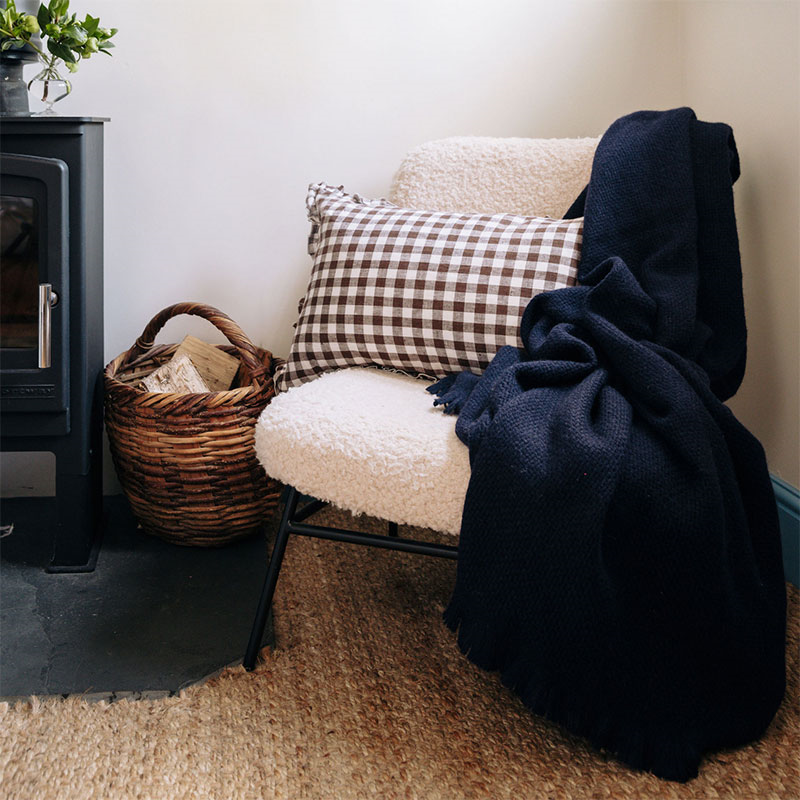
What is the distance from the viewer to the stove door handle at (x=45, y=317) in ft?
4.61

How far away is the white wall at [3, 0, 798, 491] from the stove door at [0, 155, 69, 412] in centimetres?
37

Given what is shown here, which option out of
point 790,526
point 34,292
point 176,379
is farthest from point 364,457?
point 790,526

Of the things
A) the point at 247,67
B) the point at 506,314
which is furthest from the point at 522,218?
the point at 247,67

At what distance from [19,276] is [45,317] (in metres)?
0.10

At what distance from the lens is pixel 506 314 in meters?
1.33

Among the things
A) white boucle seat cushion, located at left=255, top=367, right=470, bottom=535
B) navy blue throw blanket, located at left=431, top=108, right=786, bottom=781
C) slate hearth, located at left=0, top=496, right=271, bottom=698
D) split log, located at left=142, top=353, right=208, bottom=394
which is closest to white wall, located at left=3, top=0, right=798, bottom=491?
split log, located at left=142, top=353, right=208, bottom=394

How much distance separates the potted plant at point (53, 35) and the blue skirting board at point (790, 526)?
1.52m

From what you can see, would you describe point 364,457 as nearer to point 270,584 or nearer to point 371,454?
point 371,454

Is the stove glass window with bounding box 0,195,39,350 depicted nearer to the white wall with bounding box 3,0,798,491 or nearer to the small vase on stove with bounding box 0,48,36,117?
the small vase on stove with bounding box 0,48,36,117

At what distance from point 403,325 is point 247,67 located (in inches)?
31.8

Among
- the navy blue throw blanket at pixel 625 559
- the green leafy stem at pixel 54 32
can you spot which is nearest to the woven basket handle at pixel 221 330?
the green leafy stem at pixel 54 32

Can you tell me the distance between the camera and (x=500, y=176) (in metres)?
1.58

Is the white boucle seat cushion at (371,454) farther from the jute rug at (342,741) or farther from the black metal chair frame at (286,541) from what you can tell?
the jute rug at (342,741)

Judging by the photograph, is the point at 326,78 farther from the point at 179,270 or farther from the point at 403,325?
the point at 403,325
